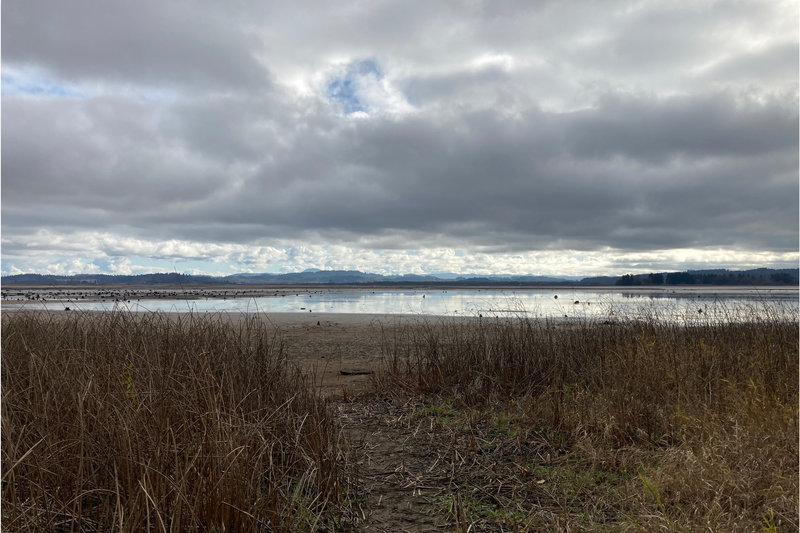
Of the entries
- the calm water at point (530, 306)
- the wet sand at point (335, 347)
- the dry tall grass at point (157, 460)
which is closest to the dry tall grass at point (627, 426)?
the wet sand at point (335, 347)

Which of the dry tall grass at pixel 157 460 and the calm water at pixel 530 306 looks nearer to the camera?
the dry tall grass at pixel 157 460

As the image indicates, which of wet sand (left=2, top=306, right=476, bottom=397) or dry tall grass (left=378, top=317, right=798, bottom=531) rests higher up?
dry tall grass (left=378, top=317, right=798, bottom=531)

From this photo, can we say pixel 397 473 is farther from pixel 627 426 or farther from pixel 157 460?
pixel 627 426

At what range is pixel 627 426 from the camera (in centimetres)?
658

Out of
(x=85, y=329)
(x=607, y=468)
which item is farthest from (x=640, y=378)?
(x=85, y=329)

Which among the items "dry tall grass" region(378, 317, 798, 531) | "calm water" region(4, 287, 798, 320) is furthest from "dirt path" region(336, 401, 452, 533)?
"calm water" region(4, 287, 798, 320)

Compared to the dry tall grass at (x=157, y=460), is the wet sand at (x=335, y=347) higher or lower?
lower

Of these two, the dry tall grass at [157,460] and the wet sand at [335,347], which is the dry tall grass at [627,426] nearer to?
the wet sand at [335,347]

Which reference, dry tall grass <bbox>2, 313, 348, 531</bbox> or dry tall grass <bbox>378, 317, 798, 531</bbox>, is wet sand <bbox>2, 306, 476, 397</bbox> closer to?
dry tall grass <bbox>378, 317, 798, 531</bbox>

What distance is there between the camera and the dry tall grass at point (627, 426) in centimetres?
463

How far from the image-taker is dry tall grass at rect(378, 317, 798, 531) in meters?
4.63

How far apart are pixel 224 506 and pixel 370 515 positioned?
1.61 metres

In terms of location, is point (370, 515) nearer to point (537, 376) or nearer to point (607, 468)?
point (607, 468)

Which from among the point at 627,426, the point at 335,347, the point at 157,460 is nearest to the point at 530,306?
the point at 335,347
